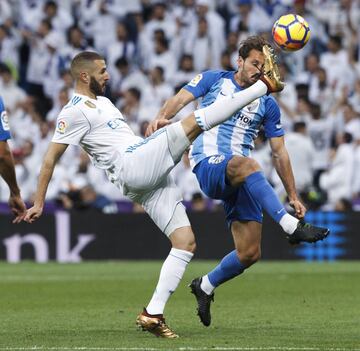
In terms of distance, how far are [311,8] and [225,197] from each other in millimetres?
A: 13468

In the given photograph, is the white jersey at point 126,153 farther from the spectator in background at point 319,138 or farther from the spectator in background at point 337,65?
the spectator in background at point 337,65

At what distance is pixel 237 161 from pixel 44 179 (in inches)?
64.9

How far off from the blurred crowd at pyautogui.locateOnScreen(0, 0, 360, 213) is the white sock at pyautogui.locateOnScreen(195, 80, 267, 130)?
10277 mm

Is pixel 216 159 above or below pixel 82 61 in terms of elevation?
below

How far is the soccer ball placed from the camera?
10.3m

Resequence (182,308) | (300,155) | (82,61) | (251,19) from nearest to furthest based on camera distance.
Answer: (82,61)
(182,308)
(300,155)
(251,19)

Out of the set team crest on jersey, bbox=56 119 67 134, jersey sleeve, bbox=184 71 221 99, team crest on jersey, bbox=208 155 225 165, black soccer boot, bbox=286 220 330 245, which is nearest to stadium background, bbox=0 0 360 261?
jersey sleeve, bbox=184 71 221 99

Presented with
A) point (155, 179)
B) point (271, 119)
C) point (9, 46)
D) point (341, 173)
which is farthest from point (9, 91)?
point (155, 179)

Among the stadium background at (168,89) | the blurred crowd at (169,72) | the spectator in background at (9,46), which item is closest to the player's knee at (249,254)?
the stadium background at (168,89)

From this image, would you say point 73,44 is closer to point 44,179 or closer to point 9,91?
point 9,91

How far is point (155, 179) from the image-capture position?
9062 mm

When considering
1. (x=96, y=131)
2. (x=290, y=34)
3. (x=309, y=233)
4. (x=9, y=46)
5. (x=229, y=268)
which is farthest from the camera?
(x=9, y=46)

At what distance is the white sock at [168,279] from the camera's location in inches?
353

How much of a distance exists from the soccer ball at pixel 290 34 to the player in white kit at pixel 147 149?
3.09 feet
